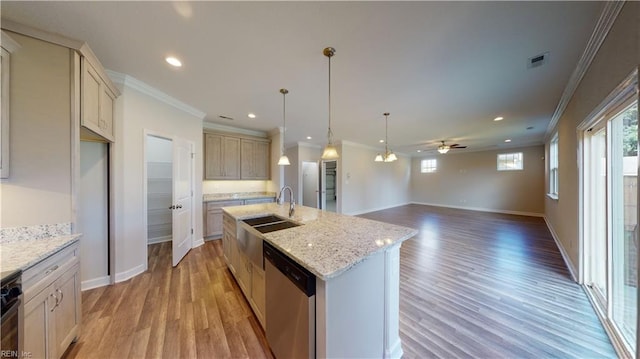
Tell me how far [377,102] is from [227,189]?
3952 mm

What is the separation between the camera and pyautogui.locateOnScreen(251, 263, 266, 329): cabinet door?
5.78 feet

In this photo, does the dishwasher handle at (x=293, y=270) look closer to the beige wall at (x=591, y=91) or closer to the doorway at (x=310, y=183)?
the beige wall at (x=591, y=91)

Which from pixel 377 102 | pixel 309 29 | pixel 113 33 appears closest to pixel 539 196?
pixel 377 102

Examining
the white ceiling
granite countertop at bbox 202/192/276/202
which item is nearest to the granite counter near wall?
the white ceiling

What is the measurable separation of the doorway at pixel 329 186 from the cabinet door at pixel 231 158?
9.24ft

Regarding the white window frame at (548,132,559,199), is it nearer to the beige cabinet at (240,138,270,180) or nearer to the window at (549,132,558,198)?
the window at (549,132,558,198)

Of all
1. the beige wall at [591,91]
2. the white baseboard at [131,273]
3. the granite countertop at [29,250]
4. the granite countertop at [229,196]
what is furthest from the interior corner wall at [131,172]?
the beige wall at [591,91]

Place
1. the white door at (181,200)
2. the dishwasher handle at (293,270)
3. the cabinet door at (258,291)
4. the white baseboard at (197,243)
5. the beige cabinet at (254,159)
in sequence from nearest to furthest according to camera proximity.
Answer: the dishwasher handle at (293,270) < the cabinet door at (258,291) < the white door at (181,200) < the white baseboard at (197,243) < the beige cabinet at (254,159)

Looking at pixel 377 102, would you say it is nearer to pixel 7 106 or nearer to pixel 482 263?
pixel 482 263

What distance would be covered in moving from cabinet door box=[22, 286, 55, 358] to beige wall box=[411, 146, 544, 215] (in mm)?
10565

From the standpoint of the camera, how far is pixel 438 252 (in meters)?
3.61

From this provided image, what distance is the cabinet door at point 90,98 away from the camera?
182 centimetres

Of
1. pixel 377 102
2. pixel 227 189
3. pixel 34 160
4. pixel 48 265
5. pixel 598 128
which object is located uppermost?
pixel 377 102

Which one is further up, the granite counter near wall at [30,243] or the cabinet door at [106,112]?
the cabinet door at [106,112]
